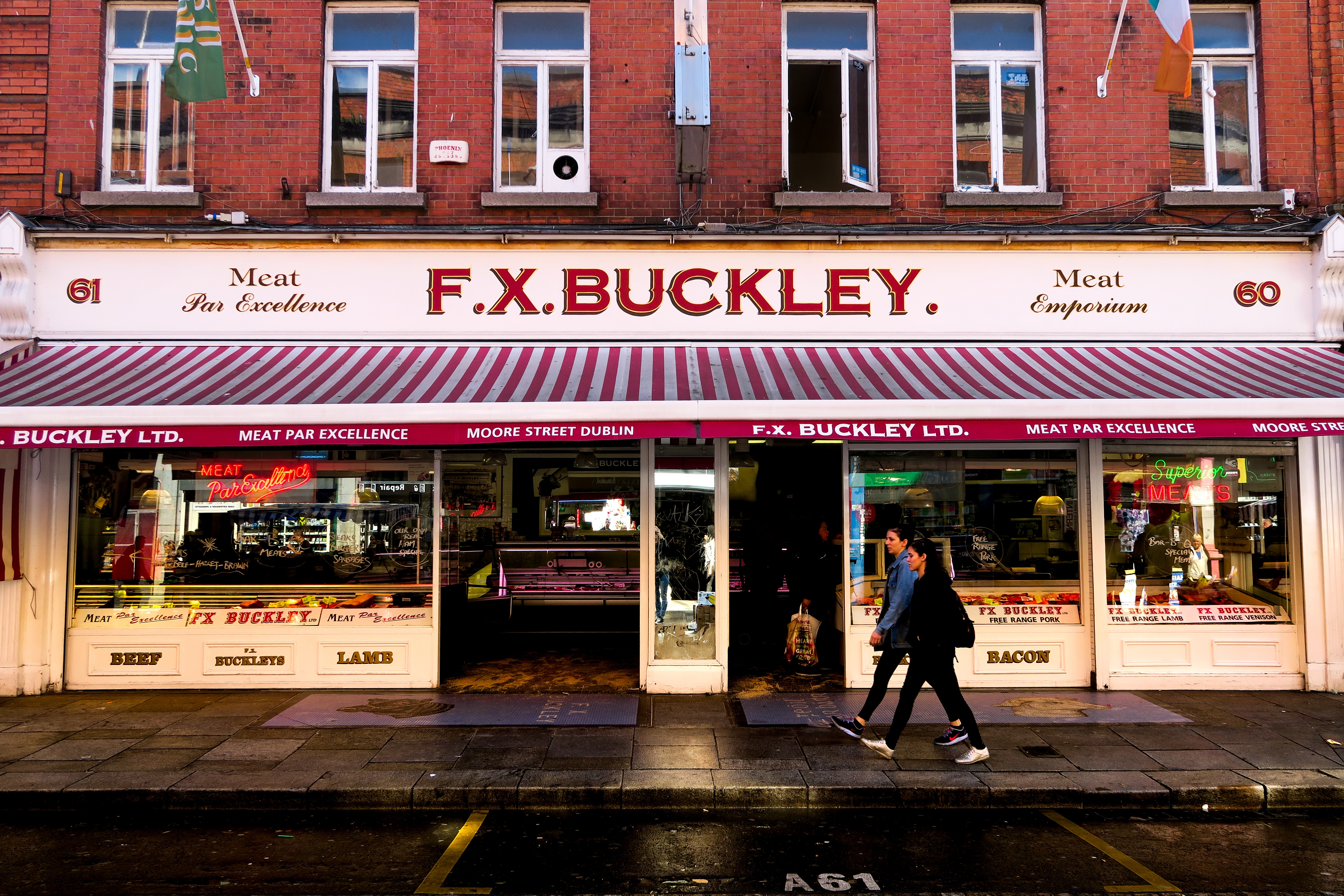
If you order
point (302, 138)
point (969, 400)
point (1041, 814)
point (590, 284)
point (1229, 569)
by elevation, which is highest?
point (302, 138)

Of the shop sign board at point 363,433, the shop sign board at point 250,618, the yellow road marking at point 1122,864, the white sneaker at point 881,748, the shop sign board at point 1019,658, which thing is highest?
the shop sign board at point 363,433

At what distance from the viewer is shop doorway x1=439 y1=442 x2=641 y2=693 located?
1078 centimetres

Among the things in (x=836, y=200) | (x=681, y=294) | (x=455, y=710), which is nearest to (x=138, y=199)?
(x=681, y=294)

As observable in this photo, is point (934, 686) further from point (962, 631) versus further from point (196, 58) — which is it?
point (196, 58)

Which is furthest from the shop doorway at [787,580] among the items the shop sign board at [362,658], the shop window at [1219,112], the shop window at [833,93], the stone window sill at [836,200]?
the shop window at [1219,112]

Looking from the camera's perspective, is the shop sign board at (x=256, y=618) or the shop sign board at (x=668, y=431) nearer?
the shop sign board at (x=668, y=431)

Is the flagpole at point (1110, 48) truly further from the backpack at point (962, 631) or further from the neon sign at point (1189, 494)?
the backpack at point (962, 631)

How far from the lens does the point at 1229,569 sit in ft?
29.8

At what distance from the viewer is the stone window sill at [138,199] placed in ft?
29.0

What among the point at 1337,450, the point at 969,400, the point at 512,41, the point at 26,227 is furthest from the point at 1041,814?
the point at 26,227

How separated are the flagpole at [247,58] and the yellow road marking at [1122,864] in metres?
7.29

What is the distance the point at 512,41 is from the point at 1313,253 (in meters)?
8.96

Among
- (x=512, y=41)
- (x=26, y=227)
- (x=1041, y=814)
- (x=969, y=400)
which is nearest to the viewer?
(x=1041, y=814)

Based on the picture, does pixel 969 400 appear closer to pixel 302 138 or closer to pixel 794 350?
pixel 794 350
